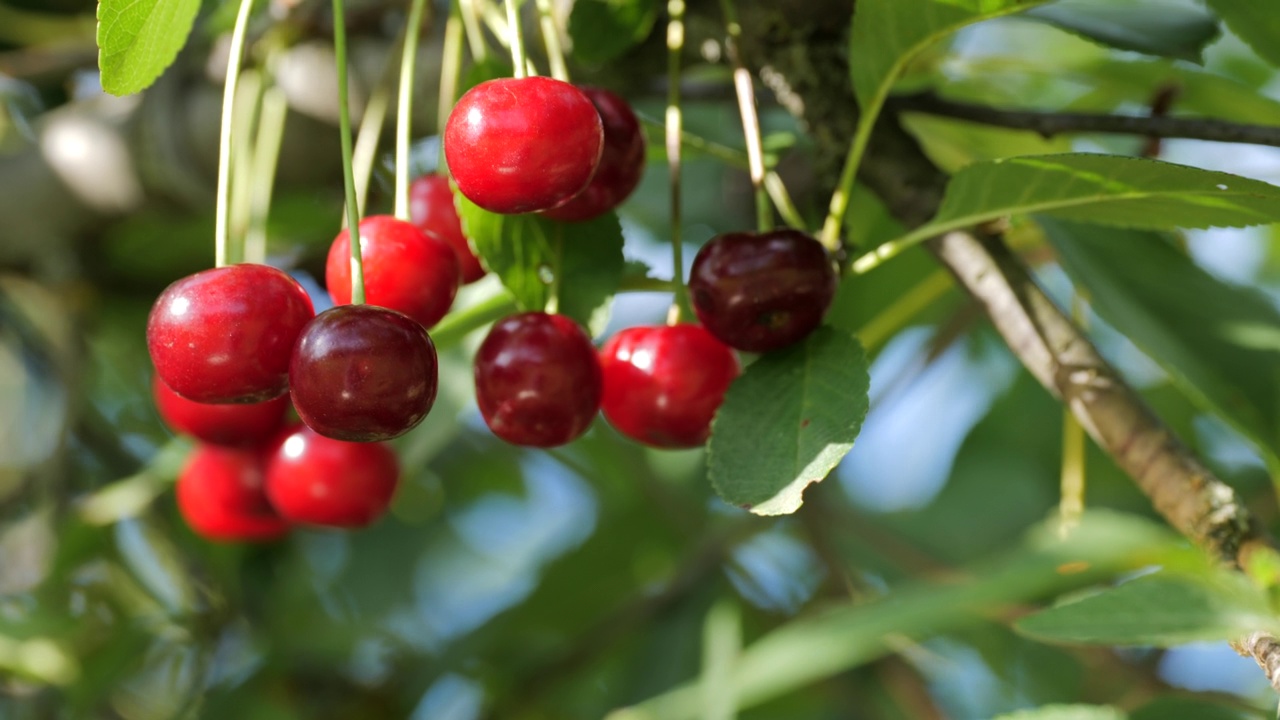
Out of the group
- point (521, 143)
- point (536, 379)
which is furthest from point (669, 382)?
point (521, 143)

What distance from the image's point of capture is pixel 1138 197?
2.07 ft

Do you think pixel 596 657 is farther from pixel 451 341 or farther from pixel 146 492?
pixel 451 341

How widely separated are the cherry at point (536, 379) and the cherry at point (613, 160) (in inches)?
2.8

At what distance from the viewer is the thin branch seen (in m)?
0.67

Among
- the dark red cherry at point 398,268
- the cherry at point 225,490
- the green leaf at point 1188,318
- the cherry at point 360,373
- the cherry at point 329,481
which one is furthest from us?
the cherry at point 225,490

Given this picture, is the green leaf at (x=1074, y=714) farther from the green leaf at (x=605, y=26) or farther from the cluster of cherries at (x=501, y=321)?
the green leaf at (x=605, y=26)

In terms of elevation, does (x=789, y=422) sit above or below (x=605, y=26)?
below

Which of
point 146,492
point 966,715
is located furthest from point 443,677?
point 966,715

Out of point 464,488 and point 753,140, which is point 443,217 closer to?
point 753,140

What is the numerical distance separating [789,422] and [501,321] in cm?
18

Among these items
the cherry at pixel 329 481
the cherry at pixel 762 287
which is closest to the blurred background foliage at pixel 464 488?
the cherry at pixel 329 481

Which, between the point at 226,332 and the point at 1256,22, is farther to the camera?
the point at 1256,22

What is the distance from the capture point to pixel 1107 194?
635 millimetres

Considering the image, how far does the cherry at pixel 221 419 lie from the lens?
1024mm
